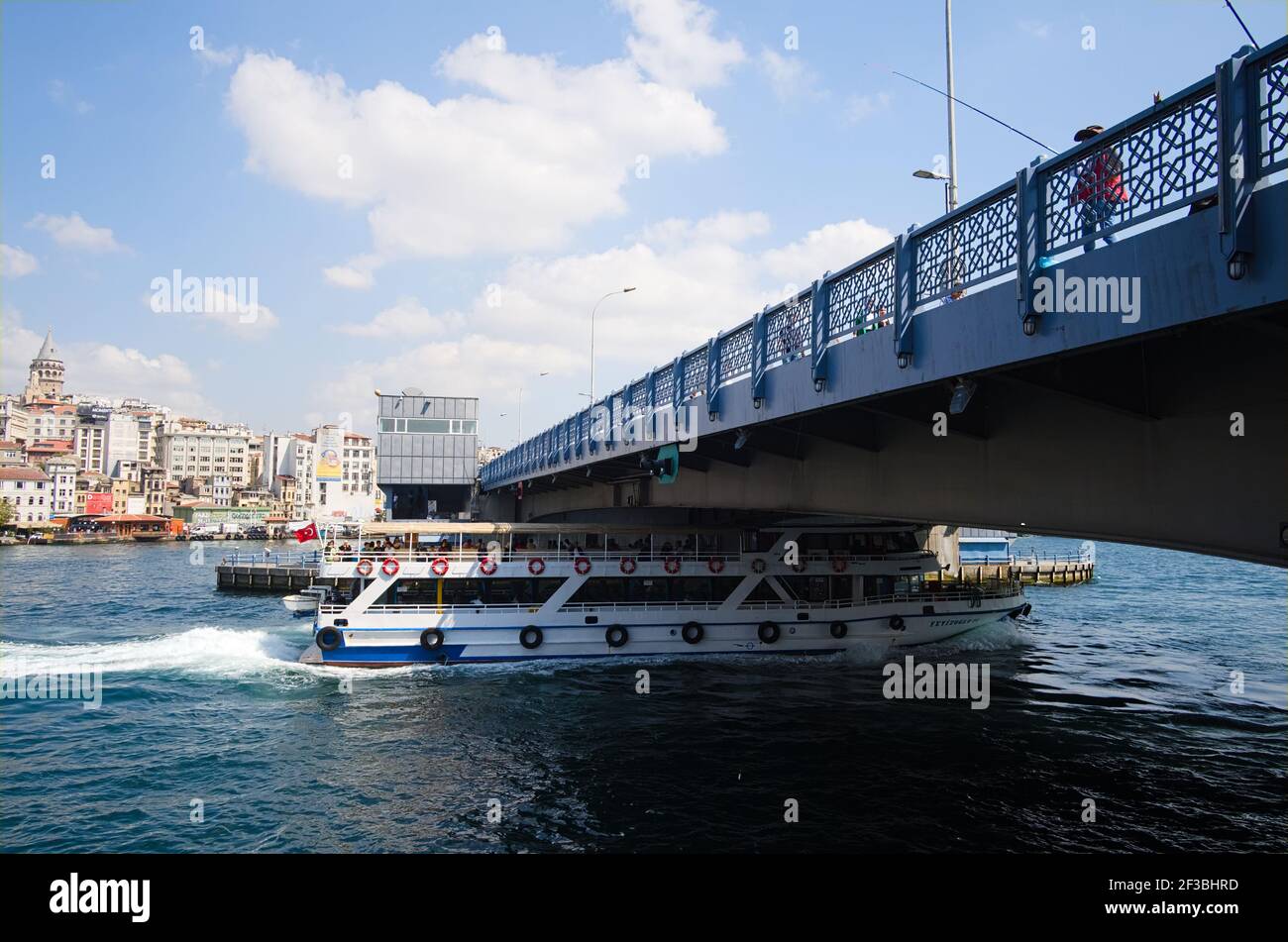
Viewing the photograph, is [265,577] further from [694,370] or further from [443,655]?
[694,370]

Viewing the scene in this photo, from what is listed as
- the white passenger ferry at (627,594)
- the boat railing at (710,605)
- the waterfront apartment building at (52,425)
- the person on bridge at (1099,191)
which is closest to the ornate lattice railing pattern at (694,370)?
the person on bridge at (1099,191)

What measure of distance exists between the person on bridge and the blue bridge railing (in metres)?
0.01

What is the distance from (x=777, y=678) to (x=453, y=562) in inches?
513

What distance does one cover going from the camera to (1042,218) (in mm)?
8664

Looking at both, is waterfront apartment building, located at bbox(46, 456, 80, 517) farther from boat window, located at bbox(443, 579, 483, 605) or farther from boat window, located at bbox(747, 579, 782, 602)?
boat window, located at bbox(747, 579, 782, 602)

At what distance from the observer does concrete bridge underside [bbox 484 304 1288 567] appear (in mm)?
8430

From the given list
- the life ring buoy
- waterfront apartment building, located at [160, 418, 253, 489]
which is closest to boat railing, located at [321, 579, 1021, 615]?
the life ring buoy

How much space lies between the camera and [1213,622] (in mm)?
43062

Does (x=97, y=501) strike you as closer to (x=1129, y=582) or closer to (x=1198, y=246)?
(x=1129, y=582)

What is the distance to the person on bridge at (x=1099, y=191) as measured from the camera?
782cm

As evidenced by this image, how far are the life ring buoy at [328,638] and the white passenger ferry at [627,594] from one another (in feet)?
0.16

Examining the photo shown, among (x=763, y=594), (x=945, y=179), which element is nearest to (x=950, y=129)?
(x=945, y=179)
